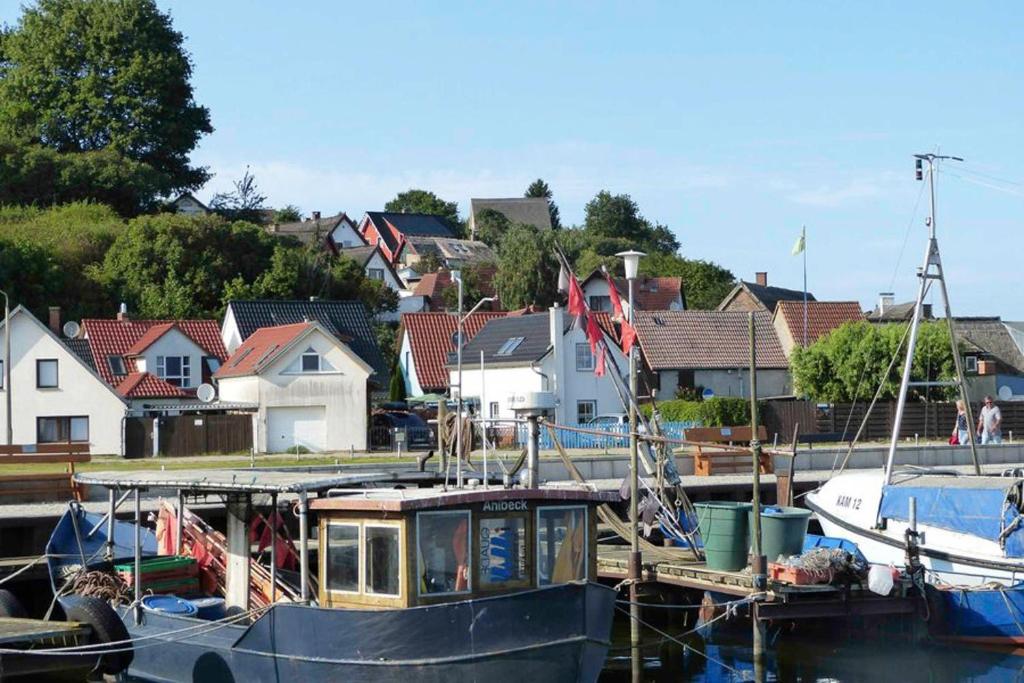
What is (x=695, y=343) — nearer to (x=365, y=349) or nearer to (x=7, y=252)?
(x=365, y=349)

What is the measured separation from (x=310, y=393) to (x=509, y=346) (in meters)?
10.7

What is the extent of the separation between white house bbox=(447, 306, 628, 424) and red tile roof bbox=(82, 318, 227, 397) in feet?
32.6

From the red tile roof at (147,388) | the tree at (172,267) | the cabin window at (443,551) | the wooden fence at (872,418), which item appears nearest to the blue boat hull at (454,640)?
the cabin window at (443,551)

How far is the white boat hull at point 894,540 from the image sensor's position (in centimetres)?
2364

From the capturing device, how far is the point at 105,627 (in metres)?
18.6

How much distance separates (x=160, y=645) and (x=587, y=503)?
237 inches

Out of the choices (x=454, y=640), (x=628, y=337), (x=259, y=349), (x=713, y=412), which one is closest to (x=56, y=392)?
(x=259, y=349)

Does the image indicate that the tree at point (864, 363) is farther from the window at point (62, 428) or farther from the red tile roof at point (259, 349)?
the window at point (62, 428)

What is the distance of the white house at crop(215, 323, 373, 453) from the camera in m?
53.1

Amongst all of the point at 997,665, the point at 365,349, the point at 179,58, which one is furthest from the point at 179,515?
the point at 179,58

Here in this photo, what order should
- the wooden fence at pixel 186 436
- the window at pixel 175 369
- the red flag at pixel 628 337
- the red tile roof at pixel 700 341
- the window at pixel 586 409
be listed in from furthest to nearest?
the red tile roof at pixel 700 341
the window at pixel 586 409
the window at pixel 175 369
the wooden fence at pixel 186 436
the red flag at pixel 628 337

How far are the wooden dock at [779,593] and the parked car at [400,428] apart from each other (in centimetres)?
2938

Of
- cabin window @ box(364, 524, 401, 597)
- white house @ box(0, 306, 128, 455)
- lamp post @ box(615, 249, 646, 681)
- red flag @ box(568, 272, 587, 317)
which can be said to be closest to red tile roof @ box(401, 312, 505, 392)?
white house @ box(0, 306, 128, 455)

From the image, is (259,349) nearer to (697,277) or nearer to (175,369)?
(175,369)
